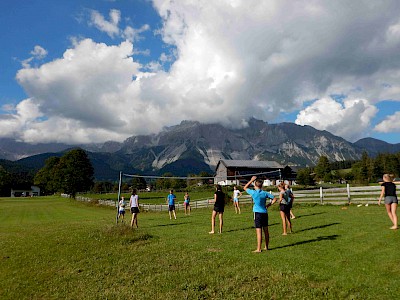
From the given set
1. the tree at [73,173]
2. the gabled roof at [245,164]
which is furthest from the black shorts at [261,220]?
the gabled roof at [245,164]

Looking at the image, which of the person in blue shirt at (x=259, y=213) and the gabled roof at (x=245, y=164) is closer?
the person in blue shirt at (x=259, y=213)

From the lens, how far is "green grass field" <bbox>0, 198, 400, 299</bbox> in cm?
668

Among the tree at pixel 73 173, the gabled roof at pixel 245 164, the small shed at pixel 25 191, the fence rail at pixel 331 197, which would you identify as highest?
the gabled roof at pixel 245 164

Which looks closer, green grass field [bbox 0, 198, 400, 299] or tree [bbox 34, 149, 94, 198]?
green grass field [bbox 0, 198, 400, 299]

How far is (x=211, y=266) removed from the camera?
28.0 feet

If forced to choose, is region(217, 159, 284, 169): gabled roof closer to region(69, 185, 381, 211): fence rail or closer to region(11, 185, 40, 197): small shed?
region(69, 185, 381, 211): fence rail

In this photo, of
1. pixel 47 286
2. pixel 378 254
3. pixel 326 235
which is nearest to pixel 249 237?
pixel 326 235

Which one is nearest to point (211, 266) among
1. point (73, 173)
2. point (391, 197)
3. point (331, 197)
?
point (391, 197)

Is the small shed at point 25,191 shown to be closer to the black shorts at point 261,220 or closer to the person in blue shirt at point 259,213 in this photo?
the person in blue shirt at point 259,213

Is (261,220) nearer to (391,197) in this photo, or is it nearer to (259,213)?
(259,213)

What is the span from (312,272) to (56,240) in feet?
37.4

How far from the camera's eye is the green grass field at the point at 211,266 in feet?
21.9

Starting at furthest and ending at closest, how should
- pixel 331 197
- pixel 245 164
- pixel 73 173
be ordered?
pixel 245 164 < pixel 73 173 < pixel 331 197

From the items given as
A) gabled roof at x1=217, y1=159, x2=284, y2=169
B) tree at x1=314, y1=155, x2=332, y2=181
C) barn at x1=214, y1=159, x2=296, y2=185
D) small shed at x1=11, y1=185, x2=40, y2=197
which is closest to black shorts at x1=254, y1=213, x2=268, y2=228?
barn at x1=214, y1=159, x2=296, y2=185
